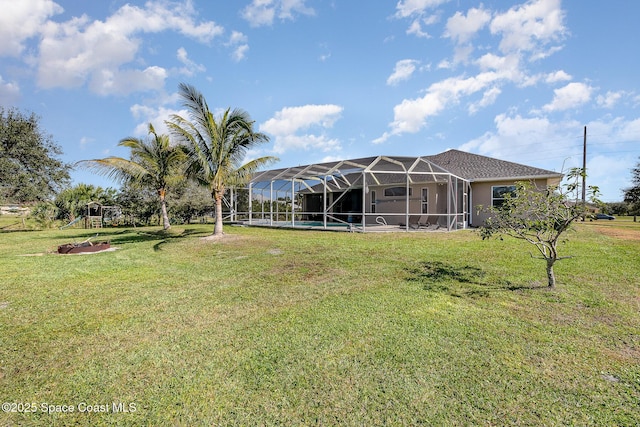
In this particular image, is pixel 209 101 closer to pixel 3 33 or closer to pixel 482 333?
pixel 482 333

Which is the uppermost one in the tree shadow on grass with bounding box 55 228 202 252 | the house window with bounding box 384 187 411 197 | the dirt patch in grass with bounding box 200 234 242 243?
the house window with bounding box 384 187 411 197

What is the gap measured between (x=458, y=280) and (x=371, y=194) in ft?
44.5

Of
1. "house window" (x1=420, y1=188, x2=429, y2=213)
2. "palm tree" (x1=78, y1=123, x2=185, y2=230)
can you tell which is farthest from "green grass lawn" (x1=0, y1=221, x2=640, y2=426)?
"house window" (x1=420, y1=188, x2=429, y2=213)

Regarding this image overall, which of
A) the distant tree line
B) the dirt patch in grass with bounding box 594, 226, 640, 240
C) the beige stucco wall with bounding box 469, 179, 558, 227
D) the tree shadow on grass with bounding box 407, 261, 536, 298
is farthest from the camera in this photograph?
the beige stucco wall with bounding box 469, 179, 558, 227

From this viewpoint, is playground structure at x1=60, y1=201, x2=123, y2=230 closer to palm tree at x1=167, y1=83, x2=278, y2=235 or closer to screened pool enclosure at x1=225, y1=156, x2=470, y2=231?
screened pool enclosure at x1=225, y1=156, x2=470, y2=231

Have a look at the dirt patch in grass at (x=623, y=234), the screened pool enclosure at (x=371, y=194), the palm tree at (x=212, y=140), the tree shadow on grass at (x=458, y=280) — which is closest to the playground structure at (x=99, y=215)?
Answer: the screened pool enclosure at (x=371, y=194)

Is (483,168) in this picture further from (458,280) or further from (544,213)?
(458,280)

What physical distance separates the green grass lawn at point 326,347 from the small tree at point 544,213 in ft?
2.91

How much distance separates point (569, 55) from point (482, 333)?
1440 cm

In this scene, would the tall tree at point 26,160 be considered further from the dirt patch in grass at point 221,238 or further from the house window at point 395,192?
the house window at point 395,192

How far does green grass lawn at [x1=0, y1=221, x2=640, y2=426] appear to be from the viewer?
7.22 feet

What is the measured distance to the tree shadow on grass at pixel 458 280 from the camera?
5043 millimetres

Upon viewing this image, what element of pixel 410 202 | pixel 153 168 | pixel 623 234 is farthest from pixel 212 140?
pixel 623 234

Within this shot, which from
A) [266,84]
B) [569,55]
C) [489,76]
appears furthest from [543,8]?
[266,84]
